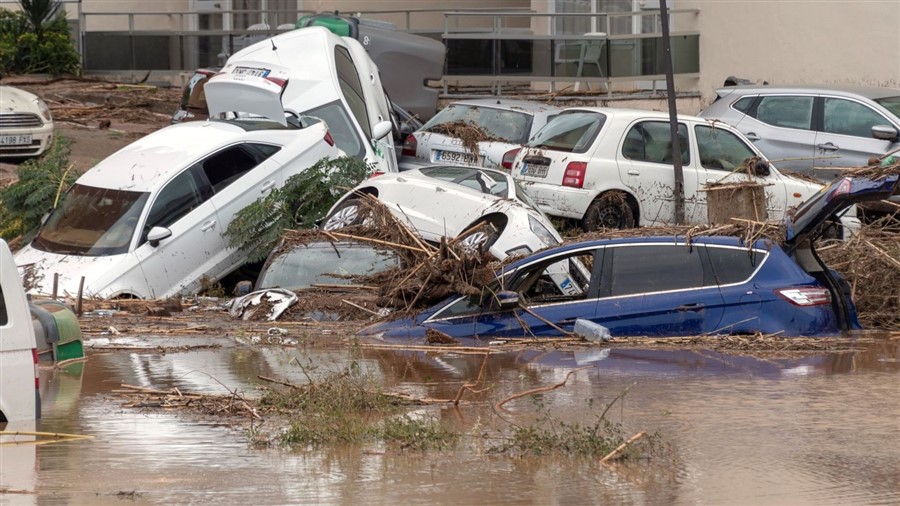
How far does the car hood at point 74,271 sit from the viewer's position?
46.8ft

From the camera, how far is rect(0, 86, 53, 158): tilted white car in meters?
20.4

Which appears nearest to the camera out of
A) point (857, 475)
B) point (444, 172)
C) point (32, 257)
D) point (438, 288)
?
point (857, 475)

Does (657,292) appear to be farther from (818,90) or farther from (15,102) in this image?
(15,102)

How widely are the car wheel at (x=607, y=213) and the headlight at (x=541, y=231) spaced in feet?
7.56

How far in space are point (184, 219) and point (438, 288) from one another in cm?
377

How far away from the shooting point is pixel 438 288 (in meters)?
12.6

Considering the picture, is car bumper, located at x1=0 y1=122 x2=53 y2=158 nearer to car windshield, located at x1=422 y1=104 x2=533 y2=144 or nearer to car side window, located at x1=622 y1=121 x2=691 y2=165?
car windshield, located at x1=422 y1=104 x2=533 y2=144

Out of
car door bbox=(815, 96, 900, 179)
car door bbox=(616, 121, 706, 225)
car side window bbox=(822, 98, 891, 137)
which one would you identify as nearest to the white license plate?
car door bbox=(616, 121, 706, 225)

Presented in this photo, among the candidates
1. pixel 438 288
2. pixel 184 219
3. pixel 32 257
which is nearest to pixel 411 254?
pixel 438 288

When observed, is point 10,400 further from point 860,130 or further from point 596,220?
point 860,130

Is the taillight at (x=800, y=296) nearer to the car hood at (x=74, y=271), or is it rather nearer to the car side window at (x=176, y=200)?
the car side window at (x=176, y=200)

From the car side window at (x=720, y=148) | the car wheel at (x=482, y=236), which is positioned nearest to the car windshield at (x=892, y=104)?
the car side window at (x=720, y=148)

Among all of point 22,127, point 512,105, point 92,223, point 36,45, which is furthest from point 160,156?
point 36,45

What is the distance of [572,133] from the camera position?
55.5 ft
